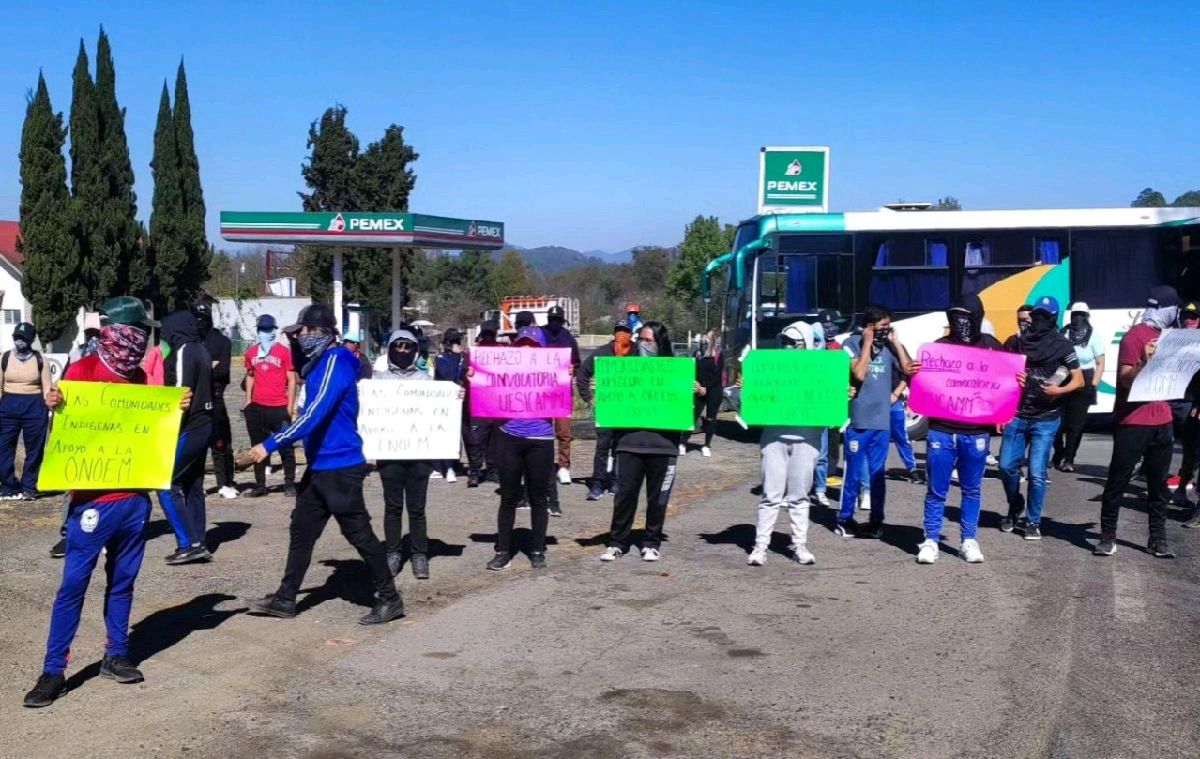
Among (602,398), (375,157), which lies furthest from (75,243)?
(602,398)

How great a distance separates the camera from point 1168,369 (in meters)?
9.55

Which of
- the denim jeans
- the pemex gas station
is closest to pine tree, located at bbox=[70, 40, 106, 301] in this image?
the pemex gas station

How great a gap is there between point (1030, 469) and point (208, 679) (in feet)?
23.9

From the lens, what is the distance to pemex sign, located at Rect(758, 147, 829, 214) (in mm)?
22953

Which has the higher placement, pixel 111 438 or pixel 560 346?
pixel 560 346

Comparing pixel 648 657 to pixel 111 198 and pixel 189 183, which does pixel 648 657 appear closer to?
pixel 111 198

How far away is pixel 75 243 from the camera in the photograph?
3738 cm

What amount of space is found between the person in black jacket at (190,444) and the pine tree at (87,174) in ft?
100

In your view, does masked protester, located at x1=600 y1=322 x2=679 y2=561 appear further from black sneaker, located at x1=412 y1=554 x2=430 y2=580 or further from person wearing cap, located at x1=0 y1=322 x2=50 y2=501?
person wearing cap, located at x1=0 y1=322 x2=50 y2=501

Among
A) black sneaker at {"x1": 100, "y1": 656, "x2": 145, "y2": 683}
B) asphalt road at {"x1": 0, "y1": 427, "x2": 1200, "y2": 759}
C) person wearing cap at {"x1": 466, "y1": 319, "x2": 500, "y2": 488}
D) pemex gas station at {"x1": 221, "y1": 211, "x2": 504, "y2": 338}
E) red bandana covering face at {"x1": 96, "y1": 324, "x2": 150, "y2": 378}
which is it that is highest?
pemex gas station at {"x1": 221, "y1": 211, "x2": 504, "y2": 338}

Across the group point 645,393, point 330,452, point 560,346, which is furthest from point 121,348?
point 560,346

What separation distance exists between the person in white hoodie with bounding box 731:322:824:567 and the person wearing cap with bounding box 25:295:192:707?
15.1ft

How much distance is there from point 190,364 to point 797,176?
1547cm

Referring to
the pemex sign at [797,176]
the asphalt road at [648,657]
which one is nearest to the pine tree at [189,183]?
the pemex sign at [797,176]
